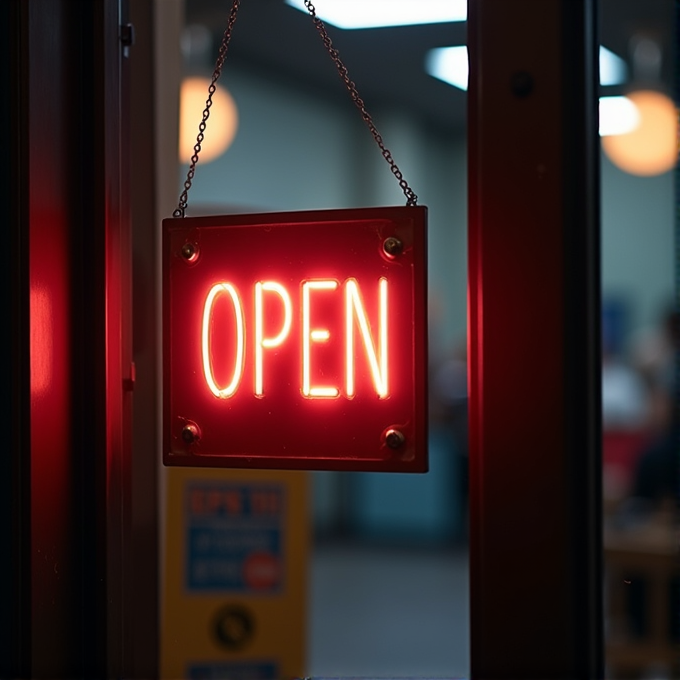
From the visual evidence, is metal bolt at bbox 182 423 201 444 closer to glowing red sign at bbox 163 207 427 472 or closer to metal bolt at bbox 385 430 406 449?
glowing red sign at bbox 163 207 427 472

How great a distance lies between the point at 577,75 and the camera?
1040 millimetres

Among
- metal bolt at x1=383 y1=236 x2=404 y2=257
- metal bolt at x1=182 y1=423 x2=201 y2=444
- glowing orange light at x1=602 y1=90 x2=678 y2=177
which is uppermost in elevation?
glowing orange light at x1=602 y1=90 x2=678 y2=177

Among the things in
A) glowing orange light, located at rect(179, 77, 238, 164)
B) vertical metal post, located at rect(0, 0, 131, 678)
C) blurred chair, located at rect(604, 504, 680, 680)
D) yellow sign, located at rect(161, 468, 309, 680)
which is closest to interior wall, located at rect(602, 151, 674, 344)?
blurred chair, located at rect(604, 504, 680, 680)

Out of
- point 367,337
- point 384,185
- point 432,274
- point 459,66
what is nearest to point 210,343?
point 367,337

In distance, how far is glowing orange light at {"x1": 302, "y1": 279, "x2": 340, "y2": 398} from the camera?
115cm

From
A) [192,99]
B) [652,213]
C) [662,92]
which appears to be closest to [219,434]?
[192,99]

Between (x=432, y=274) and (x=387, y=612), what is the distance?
154 inches

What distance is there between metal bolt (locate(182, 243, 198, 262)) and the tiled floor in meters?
2.86

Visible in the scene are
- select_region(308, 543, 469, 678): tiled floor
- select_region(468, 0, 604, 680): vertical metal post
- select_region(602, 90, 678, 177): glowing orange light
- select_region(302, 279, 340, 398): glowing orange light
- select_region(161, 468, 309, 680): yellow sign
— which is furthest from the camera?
select_region(308, 543, 469, 678): tiled floor

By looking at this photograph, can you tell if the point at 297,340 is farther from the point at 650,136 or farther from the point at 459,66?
the point at 650,136

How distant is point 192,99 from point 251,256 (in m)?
1.81

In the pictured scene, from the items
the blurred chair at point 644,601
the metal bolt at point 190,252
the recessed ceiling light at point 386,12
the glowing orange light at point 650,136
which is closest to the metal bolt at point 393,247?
the metal bolt at point 190,252

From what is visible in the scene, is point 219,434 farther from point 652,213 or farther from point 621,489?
point 652,213

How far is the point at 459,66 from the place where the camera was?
154 centimetres
